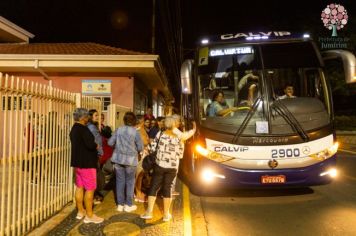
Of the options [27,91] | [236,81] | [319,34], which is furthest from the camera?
[319,34]

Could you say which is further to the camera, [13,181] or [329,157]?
[329,157]

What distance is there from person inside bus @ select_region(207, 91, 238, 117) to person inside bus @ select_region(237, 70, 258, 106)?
303 mm

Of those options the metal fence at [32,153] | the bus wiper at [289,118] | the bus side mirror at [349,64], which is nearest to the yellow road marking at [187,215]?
the metal fence at [32,153]

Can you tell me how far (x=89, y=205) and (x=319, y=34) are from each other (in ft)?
83.8

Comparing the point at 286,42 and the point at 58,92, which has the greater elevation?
the point at 286,42

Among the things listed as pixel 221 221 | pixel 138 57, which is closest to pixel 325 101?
pixel 221 221

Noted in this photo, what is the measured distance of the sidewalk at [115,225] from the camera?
5113 millimetres

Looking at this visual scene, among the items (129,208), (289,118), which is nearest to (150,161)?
(129,208)

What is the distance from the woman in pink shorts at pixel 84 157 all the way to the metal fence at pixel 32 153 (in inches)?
17.8

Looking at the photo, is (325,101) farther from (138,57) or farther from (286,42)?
(138,57)

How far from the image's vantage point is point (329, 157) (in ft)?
22.2

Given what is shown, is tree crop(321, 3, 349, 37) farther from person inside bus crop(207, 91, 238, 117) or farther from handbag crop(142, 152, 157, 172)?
handbag crop(142, 152, 157, 172)

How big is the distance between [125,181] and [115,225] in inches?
37.0

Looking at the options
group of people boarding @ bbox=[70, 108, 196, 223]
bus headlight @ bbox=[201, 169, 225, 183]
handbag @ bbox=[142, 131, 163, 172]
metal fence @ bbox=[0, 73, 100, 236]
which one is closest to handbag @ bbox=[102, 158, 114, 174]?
group of people boarding @ bbox=[70, 108, 196, 223]
